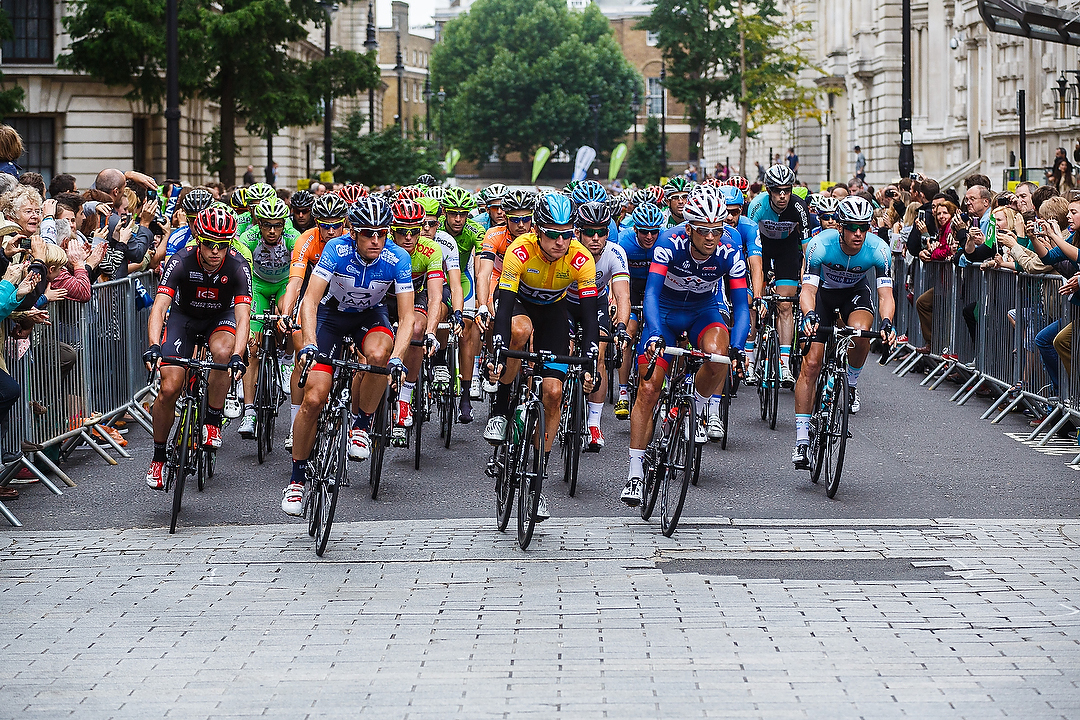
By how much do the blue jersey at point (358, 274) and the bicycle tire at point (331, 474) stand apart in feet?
4.00

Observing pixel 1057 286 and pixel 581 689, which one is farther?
pixel 1057 286

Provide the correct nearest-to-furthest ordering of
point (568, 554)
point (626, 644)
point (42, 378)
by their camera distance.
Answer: point (626, 644), point (568, 554), point (42, 378)

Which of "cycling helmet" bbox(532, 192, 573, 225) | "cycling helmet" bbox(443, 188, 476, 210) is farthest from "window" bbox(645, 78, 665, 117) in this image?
"cycling helmet" bbox(532, 192, 573, 225)

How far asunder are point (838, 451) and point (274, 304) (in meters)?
5.23

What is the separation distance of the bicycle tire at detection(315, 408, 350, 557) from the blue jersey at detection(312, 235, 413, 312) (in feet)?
4.00

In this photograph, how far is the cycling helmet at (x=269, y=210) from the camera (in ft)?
42.9

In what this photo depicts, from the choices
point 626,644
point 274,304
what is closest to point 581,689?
point 626,644

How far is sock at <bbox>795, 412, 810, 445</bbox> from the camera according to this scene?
445 inches

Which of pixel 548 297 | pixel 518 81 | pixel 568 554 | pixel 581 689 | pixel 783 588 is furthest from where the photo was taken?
pixel 518 81

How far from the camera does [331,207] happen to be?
1190 centimetres

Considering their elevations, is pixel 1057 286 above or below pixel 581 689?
above

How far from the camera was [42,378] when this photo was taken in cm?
1170

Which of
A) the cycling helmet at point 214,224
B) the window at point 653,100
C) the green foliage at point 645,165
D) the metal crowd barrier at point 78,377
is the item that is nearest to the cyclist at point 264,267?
the metal crowd barrier at point 78,377

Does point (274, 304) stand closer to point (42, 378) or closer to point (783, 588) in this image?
point (42, 378)
